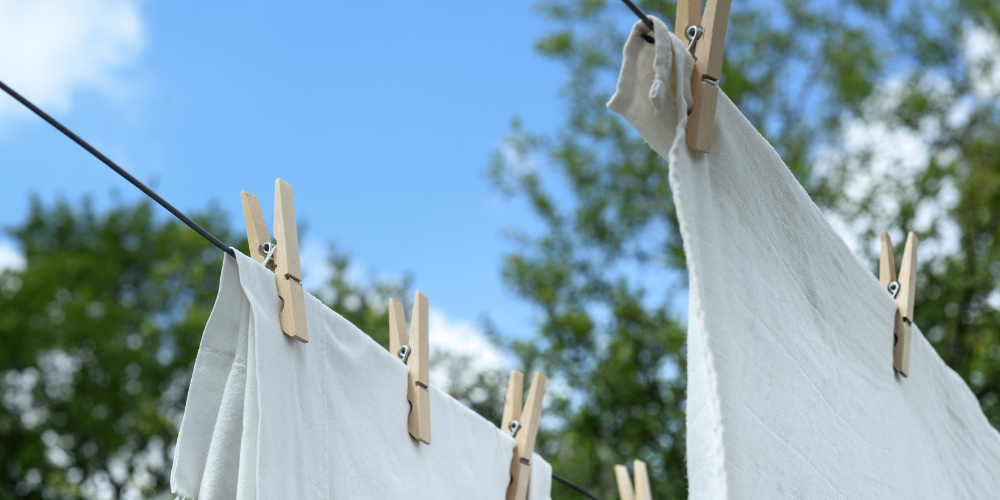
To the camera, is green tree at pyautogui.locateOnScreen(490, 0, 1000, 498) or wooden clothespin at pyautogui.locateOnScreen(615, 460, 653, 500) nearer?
wooden clothespin at pyautogui.locateOnScreen(615, 460, 653, 500)

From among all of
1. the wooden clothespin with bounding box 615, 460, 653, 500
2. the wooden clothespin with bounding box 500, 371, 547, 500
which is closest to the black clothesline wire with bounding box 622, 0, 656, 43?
the wooden clothespin with bounding box 500, 371, 547, 500

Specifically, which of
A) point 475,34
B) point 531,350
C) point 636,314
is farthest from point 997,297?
point 475,34

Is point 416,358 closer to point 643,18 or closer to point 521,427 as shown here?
point 521,427

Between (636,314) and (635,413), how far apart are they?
556 millimetres

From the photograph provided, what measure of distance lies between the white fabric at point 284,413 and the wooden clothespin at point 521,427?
0.93ft

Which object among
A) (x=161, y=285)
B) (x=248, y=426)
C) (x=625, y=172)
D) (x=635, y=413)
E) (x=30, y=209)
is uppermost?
(x=30, y=209)

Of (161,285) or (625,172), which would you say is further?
(161,285)

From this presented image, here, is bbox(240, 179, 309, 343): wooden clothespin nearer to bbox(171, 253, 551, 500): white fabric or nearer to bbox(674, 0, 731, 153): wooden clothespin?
bbox(171, 253, 551, 500): white fabric

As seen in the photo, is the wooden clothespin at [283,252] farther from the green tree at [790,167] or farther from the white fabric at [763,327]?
the green tree at [790,167]

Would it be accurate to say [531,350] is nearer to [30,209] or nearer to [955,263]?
[955,263]

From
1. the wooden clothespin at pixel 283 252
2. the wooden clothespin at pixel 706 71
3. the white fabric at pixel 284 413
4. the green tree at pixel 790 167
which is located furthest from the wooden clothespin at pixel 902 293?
the green tree at pixel 790 167

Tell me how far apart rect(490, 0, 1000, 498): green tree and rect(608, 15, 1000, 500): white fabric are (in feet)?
11.9

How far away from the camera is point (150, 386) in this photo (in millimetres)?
7840

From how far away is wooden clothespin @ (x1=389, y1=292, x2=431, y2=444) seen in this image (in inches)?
44.3
